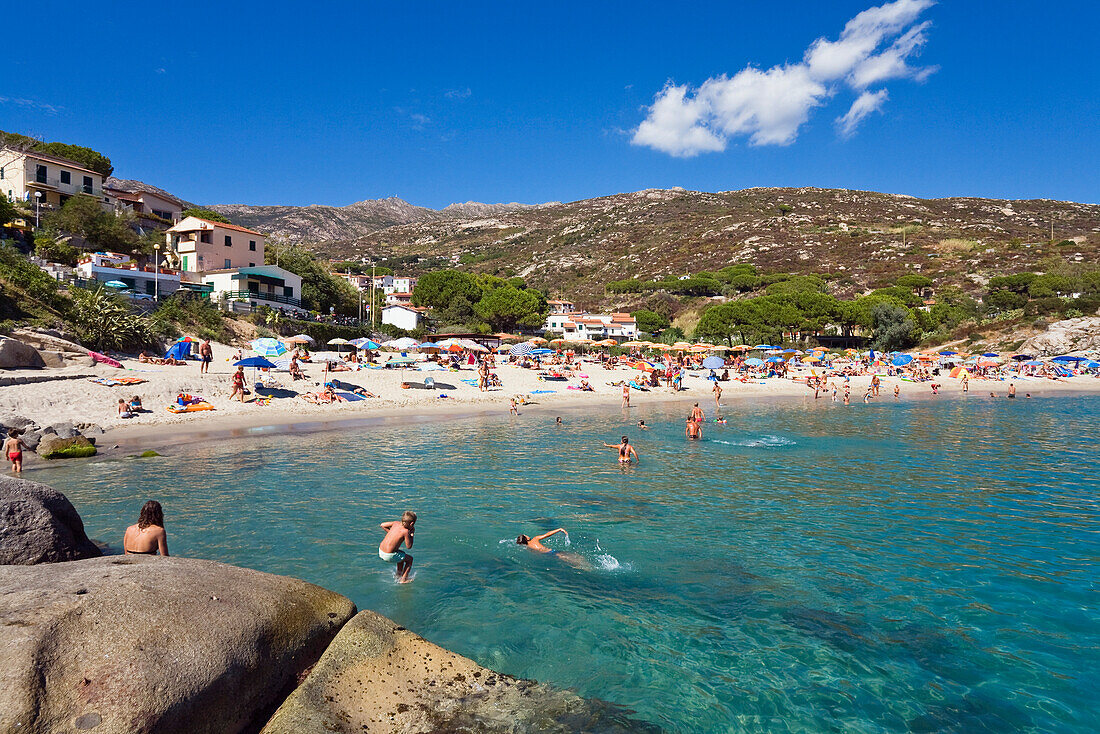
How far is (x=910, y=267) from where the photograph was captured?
84188 millimetres

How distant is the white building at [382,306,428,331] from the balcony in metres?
16.0

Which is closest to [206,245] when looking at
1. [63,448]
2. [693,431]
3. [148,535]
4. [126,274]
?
[126,274]

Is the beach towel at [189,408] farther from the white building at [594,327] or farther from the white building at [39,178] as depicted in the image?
the white building at [594,327]

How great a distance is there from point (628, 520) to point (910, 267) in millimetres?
89658

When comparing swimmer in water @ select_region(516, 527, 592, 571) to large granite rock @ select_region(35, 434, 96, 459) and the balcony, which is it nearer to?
large granite rock @ select_region(35, 434, 96, 459)

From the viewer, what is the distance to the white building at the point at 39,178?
44.5 m

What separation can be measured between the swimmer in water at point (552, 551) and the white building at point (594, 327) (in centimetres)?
6233

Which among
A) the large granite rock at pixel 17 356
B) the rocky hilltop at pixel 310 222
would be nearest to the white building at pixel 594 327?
the large granite rock at pixel 17 356

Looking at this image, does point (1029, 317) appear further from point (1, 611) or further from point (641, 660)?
point (1, 611)

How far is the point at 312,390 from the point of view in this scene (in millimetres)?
27469

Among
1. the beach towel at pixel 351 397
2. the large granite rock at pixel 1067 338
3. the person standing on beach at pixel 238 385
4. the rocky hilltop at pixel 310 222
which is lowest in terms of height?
the beach towel at pixel 351 397

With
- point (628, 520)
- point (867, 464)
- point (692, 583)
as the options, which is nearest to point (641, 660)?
point (692, 583)

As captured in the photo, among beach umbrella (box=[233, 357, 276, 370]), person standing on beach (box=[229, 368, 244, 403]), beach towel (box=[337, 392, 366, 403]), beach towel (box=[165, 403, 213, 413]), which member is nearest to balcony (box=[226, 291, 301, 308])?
beach towel (box=[337, 392, 366, 403])

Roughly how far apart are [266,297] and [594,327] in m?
39.6
